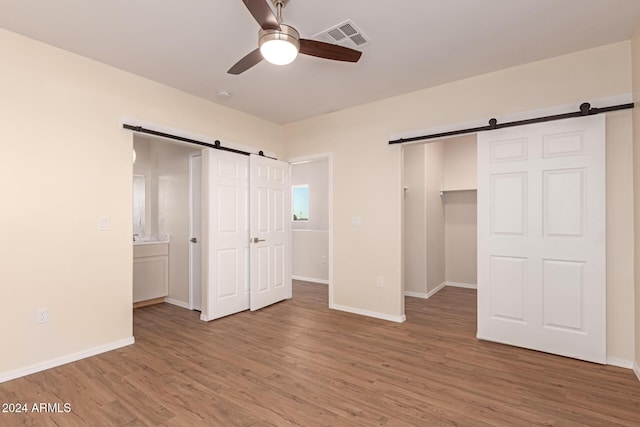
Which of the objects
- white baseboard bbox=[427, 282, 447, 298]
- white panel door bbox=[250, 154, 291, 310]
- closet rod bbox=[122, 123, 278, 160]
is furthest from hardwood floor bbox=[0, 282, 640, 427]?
closet rod bbox=[122, 123, 278, 160]

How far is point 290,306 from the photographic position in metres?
4.73

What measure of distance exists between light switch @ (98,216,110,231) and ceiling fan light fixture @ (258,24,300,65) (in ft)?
7.59

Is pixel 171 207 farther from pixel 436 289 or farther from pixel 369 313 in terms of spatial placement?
pixel 436 289

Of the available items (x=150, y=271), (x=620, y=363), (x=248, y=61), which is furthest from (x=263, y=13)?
(x=150, y=271)

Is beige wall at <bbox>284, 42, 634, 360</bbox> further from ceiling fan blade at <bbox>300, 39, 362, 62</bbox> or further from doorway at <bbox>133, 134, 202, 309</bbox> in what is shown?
ceiling fan blade at <bbox>300, 39, 362, 62</bbox>

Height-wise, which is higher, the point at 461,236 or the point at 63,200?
the point at 63,200

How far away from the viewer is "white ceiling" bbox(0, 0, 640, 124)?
7.63ft

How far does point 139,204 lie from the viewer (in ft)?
16.9

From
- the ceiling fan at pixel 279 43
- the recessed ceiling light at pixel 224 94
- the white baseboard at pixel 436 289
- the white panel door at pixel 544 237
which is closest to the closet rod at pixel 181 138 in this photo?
the recessed ceiling light at pixel 224 94

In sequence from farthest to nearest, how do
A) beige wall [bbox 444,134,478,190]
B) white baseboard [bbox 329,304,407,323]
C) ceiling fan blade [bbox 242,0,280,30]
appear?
1. beige wall [bbox 444,134,478,190]
2. white baseboard [bbox 329,304,407,323]
3. ceiling fan blade [bbox 242,0,280,30]

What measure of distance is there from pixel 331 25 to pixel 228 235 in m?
2.78

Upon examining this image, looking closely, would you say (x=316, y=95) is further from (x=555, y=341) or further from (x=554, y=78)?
(x=555, y=341)

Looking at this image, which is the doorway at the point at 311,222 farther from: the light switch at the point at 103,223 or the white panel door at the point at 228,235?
the light switch at the point at 103,223

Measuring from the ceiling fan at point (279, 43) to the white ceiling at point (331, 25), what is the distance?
33cm
